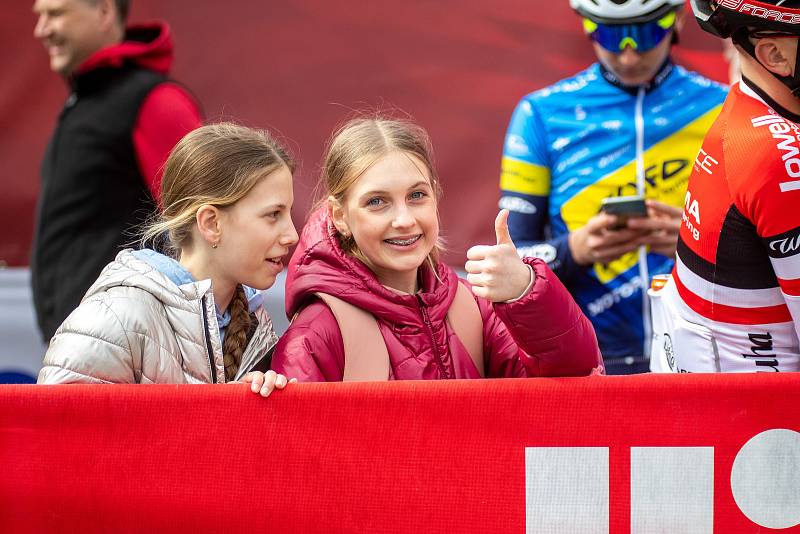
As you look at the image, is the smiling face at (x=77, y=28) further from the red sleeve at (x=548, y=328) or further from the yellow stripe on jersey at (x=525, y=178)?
the red sleeve at (x=548, y=328)

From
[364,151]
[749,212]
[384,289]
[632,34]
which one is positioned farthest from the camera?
[632,34]

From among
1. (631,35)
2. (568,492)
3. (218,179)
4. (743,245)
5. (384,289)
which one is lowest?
(568,492)

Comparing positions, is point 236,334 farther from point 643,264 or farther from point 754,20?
point 643,264

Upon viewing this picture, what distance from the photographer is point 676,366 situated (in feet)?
10.4

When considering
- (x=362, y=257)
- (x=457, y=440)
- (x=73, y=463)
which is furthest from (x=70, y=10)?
(x=457, y=440)

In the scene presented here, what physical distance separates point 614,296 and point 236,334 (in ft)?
5.24

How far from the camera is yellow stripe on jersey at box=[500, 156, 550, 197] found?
4266 mm

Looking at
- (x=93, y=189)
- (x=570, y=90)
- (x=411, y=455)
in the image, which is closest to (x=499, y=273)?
(x=411, y=455)

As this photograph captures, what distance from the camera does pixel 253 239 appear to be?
3096 mm

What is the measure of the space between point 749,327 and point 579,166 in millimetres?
1423

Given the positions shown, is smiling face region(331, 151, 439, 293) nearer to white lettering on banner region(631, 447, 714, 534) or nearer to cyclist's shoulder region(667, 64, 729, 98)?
white lettering on banner region(631, 447, 714, 534)

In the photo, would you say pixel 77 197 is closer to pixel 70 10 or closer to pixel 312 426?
pixel 70 10

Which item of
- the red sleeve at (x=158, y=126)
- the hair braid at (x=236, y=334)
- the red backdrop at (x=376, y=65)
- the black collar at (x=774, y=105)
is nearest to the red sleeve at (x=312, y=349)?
the hair braid at (x=236, y=334)

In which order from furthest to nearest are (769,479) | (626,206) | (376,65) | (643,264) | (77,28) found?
1. (376,65)
2. (77,28)
3. (643,264)
4. (626,206)
5. (769,479)
